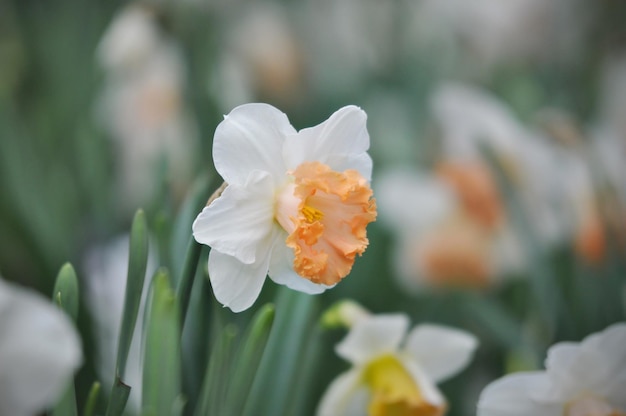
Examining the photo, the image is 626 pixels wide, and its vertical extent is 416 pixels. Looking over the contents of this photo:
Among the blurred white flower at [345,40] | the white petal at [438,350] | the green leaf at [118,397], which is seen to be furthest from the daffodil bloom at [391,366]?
the blurred white flower at [345,40]

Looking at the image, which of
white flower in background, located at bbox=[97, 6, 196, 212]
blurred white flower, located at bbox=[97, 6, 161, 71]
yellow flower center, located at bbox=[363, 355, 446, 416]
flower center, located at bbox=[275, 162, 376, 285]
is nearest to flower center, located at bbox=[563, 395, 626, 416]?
yellow flower center, located at bbox=[363, 355, 446, 416]

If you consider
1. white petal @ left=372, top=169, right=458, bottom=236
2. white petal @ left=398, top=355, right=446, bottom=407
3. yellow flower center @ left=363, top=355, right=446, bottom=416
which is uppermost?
white petal @ left=398, top=355, right=446, bottom=407

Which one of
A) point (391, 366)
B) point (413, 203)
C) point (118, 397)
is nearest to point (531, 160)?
point (413, 203)

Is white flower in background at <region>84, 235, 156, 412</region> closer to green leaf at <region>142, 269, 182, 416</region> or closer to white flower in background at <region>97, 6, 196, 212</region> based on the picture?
green leaf at <region>142, 269, 182, 416</region>

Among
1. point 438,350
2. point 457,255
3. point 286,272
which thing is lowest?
point 457,255

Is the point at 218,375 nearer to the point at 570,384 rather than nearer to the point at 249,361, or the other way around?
the point at 249,361
